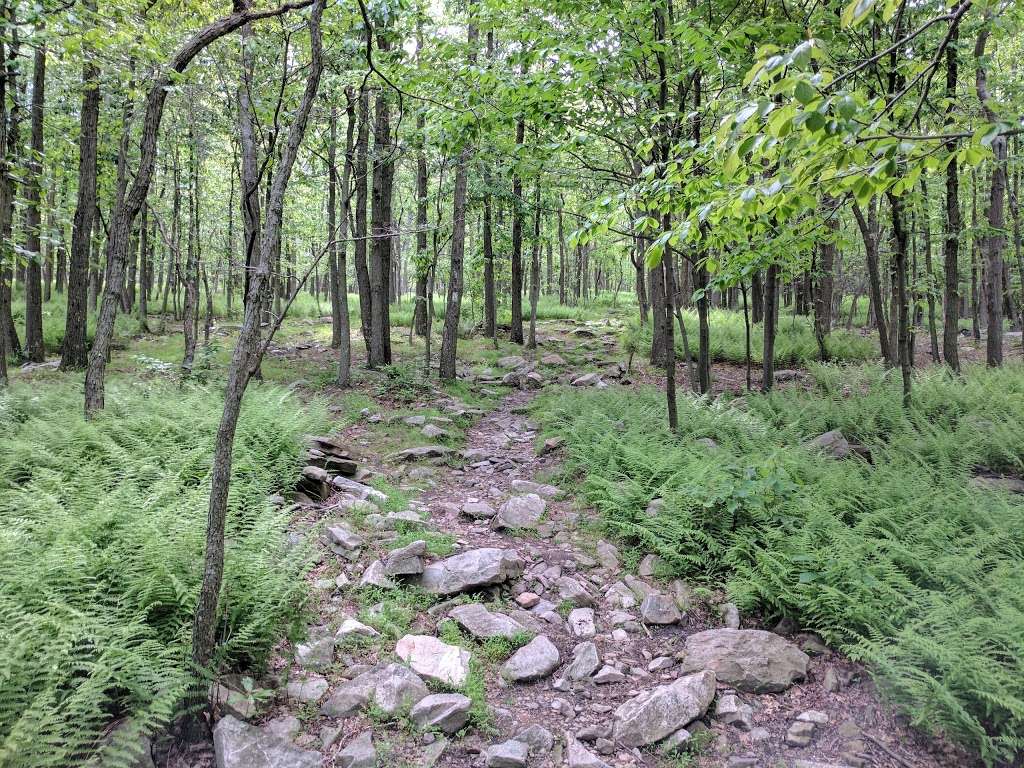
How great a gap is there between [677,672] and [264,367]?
13706 millimetres

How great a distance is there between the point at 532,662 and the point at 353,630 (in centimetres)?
135

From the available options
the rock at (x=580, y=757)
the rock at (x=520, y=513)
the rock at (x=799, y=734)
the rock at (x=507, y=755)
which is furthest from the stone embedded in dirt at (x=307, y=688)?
the rock at (x=520, y=513)

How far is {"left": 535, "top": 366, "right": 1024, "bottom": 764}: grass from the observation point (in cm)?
338

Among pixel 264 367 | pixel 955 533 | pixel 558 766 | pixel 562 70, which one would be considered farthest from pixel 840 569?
pixel 264 367

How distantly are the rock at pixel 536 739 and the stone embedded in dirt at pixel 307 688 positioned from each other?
4.13 feet

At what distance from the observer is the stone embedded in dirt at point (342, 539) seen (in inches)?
213

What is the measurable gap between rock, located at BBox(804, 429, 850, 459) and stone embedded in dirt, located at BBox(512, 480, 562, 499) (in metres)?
3.48

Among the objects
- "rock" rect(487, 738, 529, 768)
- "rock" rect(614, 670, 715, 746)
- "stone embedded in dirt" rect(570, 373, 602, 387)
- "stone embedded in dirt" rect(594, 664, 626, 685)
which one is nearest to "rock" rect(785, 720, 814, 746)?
"rock" rect(614, 670, 715, 746)

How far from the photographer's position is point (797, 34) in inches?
271

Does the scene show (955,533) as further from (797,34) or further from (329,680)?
(797,34)

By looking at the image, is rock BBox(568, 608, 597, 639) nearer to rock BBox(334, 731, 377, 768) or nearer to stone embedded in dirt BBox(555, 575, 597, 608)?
stone embedded in dirt BBox(555, 575, 597, 608)

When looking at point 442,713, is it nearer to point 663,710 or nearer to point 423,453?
point 663,710

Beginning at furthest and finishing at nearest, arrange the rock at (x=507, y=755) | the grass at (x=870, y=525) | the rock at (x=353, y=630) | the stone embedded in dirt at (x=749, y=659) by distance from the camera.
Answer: the rock at (x=353, y=630), the stone embedded in dirt at (x=749, y=659), the grass at (x=870, y=525), the rock at (x=507, y=755)

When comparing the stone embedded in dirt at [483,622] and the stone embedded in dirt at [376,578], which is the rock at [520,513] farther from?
the stone embedded in dirt at [483,622]
